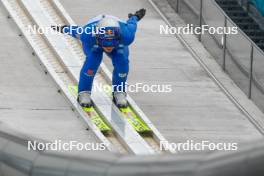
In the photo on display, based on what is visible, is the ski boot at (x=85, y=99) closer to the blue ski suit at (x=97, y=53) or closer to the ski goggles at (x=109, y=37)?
the blue ski suit at (x=97, y=53)

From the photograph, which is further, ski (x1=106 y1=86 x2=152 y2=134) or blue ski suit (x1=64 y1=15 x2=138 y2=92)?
blue ski suit (x1=64 y1=15 x2=138 y2=92)

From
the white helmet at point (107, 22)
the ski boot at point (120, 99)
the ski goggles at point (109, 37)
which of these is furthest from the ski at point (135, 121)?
the white helmet at point (107, 22)

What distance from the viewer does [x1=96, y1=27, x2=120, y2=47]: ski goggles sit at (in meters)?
21.0

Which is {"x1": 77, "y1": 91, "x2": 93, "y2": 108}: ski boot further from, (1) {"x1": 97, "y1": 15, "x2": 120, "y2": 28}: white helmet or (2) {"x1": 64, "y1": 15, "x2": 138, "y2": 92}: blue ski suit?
(1) {"x1": 97, "y1": 15, "x2": 120, "y2": 28}: white helmet

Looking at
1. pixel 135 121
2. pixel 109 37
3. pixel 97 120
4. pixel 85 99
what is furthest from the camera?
Answer: pixel 85 99

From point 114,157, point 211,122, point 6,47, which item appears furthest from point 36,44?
point 114,157

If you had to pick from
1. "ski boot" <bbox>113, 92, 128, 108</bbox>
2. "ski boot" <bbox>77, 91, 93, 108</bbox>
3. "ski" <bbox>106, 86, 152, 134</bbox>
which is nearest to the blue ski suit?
"ski boot" <bbox>77, 91, 93, 108</bbox>

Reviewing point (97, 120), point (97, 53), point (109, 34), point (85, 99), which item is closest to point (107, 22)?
point (109, 34)

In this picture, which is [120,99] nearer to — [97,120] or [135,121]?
[135,121]

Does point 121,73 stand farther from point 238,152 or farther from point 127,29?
point 238,152

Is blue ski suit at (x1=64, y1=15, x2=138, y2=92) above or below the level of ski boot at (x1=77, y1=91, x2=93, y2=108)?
above

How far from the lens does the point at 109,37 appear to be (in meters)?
21.0

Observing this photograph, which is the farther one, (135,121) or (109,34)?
(135,121)

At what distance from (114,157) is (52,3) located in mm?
13847
